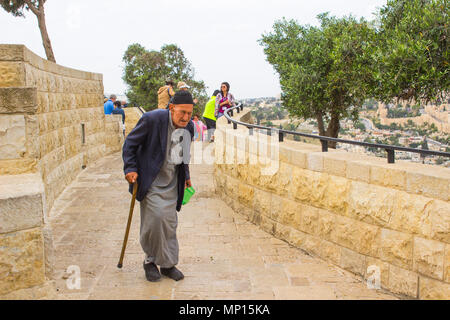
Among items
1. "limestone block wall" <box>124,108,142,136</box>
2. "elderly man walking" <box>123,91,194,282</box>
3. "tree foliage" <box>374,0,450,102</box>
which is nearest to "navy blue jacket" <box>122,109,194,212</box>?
"elderly man walking" <box>123,91,194,282</box>

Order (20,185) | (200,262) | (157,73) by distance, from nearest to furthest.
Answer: (20,185), (200,262), (157,73)

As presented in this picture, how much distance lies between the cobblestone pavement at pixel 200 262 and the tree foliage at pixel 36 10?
15368 millimetres

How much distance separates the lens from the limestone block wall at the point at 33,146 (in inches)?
126

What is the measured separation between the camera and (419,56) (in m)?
14.6

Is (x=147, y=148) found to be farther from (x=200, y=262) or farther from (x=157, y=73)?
(x=157, y=73)

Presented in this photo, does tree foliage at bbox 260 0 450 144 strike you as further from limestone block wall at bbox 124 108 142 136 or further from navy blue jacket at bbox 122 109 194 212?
navy blue jacket at bbox 122 109 194 212

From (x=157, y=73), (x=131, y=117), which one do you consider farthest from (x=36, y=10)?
(x=157, y=73)

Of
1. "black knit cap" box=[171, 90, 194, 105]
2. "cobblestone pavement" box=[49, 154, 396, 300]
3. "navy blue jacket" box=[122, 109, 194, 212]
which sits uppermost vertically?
"black knit cap" box=[171, 90, 194, 105]

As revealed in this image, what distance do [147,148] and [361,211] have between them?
2161 mm

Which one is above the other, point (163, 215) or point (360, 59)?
point (360, 59)

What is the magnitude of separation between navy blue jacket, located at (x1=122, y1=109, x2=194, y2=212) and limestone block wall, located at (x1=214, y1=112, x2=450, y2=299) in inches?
68.6

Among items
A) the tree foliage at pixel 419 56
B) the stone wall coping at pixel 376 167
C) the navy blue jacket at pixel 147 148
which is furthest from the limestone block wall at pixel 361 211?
the tree foliage at pixel 419 56

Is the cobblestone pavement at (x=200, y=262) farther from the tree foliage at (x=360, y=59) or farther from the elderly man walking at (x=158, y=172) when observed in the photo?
the tree foliage at (x=360, y=59)

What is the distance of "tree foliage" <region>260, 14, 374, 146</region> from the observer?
20.5m
